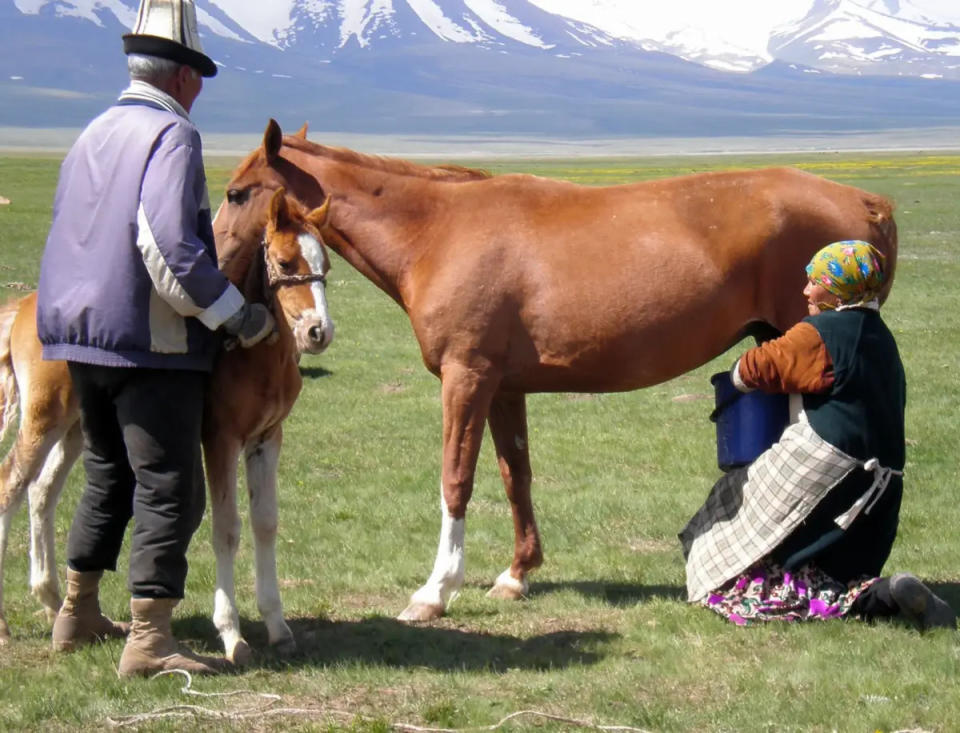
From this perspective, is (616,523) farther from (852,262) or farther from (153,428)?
(153,428)

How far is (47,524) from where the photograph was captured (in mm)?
6461

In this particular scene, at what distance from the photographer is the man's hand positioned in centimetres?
543

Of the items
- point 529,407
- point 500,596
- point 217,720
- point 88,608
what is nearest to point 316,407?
point 529,407

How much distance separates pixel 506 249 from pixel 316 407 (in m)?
6.71

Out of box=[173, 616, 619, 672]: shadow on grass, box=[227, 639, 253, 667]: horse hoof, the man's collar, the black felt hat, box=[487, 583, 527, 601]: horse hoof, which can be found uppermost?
the black felt hat

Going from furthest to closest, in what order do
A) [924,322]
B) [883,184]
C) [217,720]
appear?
1. [883,184]
2. [924,322]
3. [217,720]

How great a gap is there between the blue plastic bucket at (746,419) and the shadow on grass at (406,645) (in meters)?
1.11

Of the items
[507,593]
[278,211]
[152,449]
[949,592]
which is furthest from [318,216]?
[949,592]

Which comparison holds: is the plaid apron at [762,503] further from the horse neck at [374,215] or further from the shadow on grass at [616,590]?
the horse neck at [374,215]

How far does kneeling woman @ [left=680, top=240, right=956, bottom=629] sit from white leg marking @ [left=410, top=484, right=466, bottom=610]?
4.29 feet

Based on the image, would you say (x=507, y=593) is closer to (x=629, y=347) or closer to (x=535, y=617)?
(x=535, y=617)

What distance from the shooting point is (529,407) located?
13.1m

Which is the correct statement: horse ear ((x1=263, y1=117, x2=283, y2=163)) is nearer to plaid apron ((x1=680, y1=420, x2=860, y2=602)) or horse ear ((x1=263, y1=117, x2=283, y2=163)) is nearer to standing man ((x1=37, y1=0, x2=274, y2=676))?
standing man ((x1=37, y1=0, x2=274, y2=676))

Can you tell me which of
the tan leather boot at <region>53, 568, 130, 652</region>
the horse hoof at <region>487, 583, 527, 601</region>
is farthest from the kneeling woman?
→ the tan leather boot at <region>53, 568, 130, 652</region>
